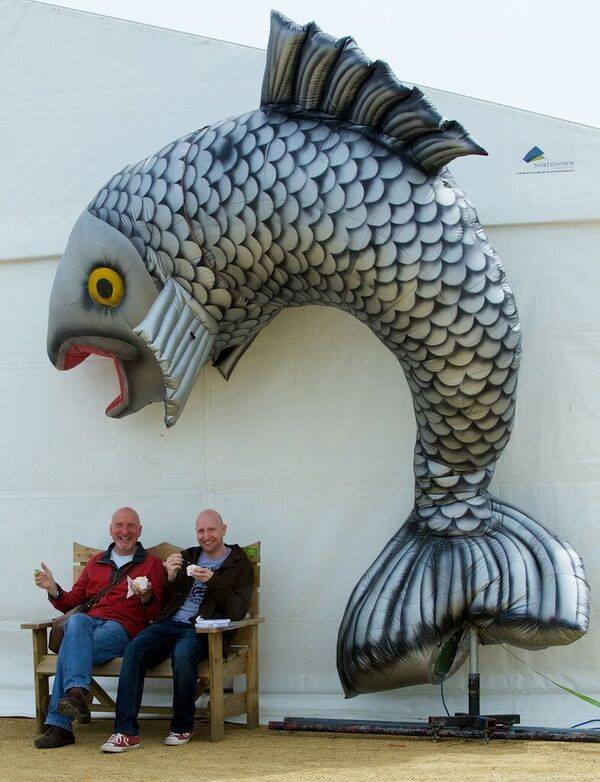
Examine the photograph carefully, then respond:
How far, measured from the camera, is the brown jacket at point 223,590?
15.2 feet

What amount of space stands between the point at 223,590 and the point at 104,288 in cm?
131

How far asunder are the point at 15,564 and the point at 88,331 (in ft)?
3.99

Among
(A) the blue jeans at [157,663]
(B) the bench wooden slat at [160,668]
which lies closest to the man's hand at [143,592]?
(A) the blue jeans at [157,663]

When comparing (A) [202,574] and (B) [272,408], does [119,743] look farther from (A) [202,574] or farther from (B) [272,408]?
(B) [272,408]

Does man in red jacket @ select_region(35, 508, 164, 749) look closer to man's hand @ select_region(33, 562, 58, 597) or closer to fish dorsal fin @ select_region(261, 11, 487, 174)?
man's hand @ select_region(33, 562, 58, 597)

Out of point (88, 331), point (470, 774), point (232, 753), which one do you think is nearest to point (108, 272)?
point (88, 331)

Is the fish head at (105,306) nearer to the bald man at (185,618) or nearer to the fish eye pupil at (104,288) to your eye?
the fish eye pupil at (104,288)

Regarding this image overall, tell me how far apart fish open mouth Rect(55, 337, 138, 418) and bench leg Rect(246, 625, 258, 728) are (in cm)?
114

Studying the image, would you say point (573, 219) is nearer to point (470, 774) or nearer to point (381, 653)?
point (381, 653)

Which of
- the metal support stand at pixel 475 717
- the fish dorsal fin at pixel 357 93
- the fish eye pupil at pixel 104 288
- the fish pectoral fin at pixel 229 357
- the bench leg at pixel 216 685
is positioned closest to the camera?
the fish dorsal fin at pixel 357 93

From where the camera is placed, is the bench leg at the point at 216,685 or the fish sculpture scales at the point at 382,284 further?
the bench leg at the point at 216,685

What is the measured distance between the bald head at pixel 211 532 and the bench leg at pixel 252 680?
1.15 ft

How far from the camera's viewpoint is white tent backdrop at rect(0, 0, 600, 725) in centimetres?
491

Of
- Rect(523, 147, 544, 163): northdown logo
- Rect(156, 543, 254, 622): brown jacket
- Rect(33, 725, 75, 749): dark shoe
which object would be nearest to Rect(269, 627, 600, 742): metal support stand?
Rect(156, 543, 254, 622): brown jacket
